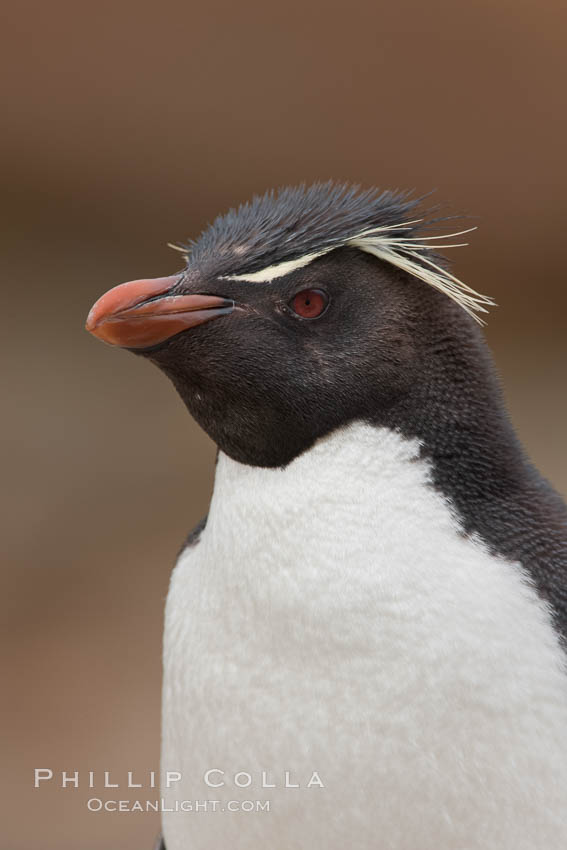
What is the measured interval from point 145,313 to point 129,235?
1948 millimetres

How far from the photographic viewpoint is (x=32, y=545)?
2.77 metres

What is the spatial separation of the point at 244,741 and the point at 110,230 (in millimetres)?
2102

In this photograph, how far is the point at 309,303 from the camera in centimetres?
102

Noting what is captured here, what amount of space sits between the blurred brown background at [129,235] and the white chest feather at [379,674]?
1.69 meters

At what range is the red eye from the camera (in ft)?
3.33

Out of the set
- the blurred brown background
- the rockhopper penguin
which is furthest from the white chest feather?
the blurred brown background

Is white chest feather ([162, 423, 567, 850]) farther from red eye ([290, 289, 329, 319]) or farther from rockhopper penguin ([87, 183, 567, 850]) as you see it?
red eye ([290, 289, 329, 319])

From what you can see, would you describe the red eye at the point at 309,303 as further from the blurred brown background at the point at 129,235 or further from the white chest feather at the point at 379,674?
the blurred brown background at the point at 129,235

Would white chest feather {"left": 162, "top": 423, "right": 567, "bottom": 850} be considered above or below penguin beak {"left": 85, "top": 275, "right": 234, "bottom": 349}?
below

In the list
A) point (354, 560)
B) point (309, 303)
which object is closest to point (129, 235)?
point (309, 303)

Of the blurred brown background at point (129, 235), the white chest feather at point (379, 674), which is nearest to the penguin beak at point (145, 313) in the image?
the white chest feather at point (379, 674)

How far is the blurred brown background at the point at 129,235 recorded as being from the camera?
96.0 inches

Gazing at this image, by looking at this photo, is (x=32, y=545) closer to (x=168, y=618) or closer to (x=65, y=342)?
(x=65, y=342)

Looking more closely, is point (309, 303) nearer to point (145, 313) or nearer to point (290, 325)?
point (290, 325)
